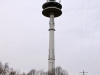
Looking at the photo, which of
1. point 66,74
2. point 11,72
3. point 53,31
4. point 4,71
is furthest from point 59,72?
point 4,71

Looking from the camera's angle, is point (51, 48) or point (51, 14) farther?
point (51, 14)

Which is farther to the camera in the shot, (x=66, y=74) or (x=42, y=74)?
(x=66, y=74)

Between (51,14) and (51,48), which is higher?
(51,14)

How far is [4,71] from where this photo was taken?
48.2m

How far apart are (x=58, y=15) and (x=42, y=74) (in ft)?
91.8

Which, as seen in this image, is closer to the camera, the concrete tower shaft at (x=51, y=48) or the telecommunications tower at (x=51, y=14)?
the concrete tower shaft at (x=51, y=48)

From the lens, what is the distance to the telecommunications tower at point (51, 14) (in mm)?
69562

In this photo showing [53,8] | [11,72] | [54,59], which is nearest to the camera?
[11,72]

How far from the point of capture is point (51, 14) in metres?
77.8

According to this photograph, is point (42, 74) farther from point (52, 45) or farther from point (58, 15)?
point (58, 15)

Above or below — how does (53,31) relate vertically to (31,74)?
above

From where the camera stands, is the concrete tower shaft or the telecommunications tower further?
the telecommunications tower

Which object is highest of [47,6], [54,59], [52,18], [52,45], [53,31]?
[47,6]

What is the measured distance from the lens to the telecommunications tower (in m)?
69.6
